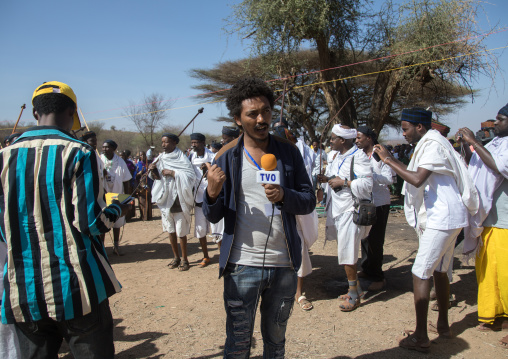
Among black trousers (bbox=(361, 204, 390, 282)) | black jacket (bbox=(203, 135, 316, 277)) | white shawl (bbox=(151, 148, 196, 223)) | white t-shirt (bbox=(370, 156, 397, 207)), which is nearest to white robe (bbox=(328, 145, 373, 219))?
white t-shirt (bbox=(370, 156, 397, 207))

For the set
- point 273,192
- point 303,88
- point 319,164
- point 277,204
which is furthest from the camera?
point 303,88

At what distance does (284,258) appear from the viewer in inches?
94.7

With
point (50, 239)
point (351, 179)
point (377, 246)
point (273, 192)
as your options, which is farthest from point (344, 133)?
point (50, 239)

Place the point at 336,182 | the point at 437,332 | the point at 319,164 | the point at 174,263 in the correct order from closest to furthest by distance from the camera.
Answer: the point at 437,332
the point at 336,182
the point at 174,263
the point at 319,164

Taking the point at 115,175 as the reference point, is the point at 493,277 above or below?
below

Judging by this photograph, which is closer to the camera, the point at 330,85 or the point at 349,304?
the point at 349,304

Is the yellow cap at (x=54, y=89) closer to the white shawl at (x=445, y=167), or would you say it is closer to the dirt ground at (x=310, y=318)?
the dirt ground at (x=310, y=318)

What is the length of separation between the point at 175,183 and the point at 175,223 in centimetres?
66

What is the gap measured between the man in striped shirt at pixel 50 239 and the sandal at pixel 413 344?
270cm

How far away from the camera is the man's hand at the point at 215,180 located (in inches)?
87.2

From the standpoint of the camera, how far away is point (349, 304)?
4.36 m

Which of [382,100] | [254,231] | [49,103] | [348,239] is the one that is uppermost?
[382,100]

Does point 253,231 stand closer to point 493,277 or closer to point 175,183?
point 493,277

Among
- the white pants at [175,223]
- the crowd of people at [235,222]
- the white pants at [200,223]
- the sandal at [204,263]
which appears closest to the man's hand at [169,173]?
the white pants at [175,223]
